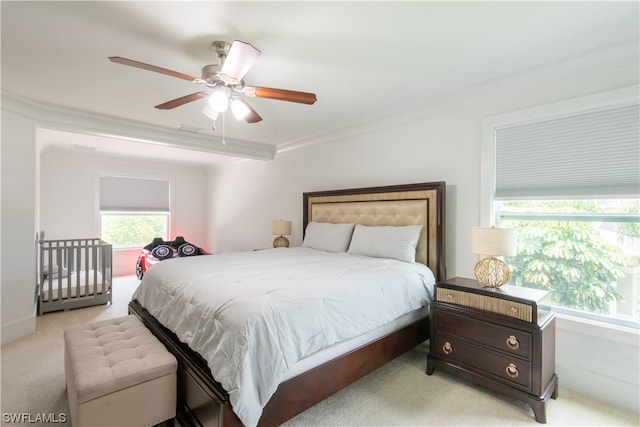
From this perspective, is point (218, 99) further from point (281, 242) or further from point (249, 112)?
point (281, 242)

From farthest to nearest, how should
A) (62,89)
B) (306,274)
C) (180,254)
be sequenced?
1. (180,254)
2. (62,89)
3. (306,274)

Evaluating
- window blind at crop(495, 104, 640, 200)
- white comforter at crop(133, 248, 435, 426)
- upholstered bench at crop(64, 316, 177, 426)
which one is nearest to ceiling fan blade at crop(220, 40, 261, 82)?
white comforter at crop(133, 248, 435, 426)

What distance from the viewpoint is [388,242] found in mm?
2990

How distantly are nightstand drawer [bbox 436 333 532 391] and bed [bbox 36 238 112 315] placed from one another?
4430 mm

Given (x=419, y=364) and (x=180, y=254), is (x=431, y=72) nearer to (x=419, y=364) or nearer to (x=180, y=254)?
(x=419, y=364)

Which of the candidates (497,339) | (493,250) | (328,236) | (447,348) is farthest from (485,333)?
(328,236)

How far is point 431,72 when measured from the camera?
2461 mm

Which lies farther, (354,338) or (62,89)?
(62,89)

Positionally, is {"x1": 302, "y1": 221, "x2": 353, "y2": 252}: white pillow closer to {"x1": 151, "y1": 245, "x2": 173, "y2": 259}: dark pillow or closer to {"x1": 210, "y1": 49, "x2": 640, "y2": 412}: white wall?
{"x1": 210, "y1": 49, "x2": 640, "y2": 412}: white wall

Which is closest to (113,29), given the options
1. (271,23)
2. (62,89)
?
(271,23)

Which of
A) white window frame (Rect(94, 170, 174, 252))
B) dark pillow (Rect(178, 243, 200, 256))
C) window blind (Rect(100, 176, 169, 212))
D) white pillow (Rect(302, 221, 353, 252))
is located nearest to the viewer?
white pillow (Rect(302, 221, 353, 252))

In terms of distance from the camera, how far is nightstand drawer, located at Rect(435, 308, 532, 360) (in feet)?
6.37

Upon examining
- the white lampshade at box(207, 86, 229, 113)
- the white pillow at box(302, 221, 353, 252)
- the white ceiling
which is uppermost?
the white ceiling

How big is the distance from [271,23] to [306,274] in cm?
170
